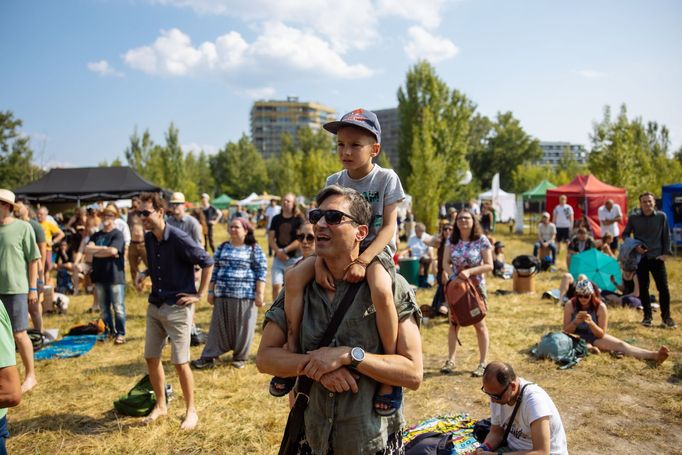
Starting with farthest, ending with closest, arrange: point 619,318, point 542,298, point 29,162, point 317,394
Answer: point 29,162 < point 542,298 < point 619,318 < point 317,394

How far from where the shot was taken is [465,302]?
5.46 meters

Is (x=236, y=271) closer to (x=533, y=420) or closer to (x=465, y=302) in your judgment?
(x=465, y=302)

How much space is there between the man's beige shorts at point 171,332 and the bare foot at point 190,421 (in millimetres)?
655

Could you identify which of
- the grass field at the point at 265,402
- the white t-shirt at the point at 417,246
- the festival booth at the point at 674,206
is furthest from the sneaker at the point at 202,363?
the festival booth at the point at 674,206

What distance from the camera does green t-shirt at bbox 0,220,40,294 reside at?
491 cm

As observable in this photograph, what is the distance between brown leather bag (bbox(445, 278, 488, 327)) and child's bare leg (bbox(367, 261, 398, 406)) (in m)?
3.78

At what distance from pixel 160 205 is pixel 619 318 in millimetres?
8318

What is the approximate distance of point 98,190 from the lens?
18.0 meters

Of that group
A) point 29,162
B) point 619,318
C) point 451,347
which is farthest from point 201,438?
point 29,162

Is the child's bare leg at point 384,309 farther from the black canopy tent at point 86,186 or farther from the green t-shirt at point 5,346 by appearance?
the black canopy tent at point 86,186

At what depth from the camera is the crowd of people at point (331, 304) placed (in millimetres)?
1896

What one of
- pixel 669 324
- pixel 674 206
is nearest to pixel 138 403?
pixel 669 324

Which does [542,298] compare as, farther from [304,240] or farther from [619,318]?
[304,240]

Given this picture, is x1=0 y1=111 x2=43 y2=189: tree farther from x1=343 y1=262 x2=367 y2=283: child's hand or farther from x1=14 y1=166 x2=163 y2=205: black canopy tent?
x1=343 y1=262 x2=367 y2=283: child's hand
